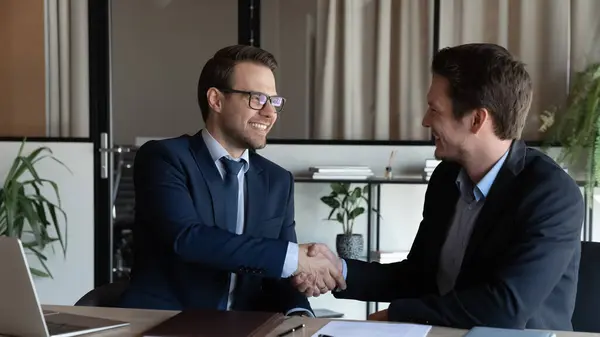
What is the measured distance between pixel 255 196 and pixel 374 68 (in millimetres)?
2318

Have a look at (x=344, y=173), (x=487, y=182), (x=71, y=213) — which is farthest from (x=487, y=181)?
(x=71, y=213)

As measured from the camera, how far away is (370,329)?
64.4 inches

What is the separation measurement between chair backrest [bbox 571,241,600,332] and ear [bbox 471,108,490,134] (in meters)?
0.39

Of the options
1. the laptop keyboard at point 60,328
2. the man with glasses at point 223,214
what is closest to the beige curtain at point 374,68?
the man with glasses at point 223,214

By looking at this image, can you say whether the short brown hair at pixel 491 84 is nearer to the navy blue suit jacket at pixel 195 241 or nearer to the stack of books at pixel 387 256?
the navy blue suit jacket at pixel 195 241

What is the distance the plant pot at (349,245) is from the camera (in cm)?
414

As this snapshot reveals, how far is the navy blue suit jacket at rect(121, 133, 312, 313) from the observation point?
6.63 feet

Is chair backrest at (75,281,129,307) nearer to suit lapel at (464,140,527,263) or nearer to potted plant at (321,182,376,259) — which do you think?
A: suit lapel at (464,140,527,263)


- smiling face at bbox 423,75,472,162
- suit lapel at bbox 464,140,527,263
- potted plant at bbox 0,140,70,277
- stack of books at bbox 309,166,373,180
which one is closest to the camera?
suit lapel at bbox 464,140,527,263

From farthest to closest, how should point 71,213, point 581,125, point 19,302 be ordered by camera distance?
point 71,213, point 581,125, point 19,302

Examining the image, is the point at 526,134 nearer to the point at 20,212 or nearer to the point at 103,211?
the point at 103,211

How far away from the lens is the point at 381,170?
4.38 m

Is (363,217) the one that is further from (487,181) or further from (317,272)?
(487,181)

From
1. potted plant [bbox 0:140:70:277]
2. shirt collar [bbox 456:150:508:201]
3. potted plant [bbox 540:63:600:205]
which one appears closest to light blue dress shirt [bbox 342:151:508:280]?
shirt collar [bbox 456:150:508:201]
